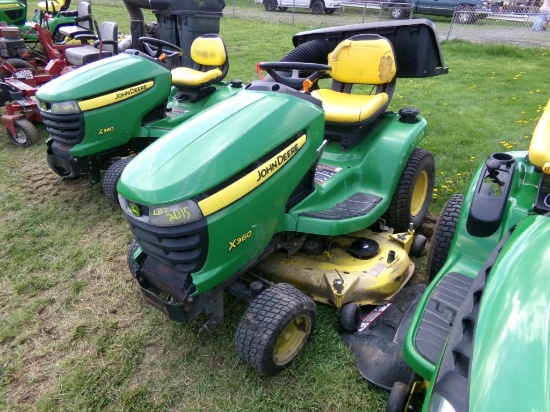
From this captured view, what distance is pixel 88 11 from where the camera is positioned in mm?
6496

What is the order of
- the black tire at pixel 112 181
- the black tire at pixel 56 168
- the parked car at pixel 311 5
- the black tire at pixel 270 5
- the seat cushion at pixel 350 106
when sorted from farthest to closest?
the black tire at pixel 270 5 < the parked car at pixel 311 5 < the black tire at pixel 56 168 < the black tire at pixel 112 181 < the seat cushion at pixel 350 106

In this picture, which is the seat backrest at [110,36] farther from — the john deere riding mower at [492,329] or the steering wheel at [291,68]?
the john deere riding mower at [492,329]

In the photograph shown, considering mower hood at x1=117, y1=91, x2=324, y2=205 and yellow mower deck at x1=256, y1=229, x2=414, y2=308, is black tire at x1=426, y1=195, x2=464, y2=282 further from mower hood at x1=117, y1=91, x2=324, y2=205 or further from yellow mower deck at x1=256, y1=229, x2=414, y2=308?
mower hood at x1=117, y1=91, x2=324, y2=205

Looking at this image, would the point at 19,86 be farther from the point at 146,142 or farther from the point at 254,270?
the point at 254,270

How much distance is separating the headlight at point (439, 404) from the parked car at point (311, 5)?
17558 mm

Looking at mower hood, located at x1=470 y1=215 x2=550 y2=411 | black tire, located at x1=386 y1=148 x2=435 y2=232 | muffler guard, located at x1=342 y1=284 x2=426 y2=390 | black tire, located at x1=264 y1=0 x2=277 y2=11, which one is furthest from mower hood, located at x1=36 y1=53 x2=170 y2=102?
black tire, located at x1=264 y1=0 x2=277 y2=11

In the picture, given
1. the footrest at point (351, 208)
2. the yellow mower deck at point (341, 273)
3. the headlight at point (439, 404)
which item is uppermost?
the headlight at point (439, 404)

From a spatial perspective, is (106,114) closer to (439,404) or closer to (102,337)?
(102,337)

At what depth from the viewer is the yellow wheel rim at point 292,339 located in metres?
2.02

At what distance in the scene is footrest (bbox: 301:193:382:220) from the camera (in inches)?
89.7

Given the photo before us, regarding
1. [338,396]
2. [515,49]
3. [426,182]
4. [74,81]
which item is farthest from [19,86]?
[515,49]

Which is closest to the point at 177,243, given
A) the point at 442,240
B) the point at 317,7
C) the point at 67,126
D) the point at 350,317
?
the point at 350,317

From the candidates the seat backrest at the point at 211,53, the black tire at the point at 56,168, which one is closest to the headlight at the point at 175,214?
the black tire at the point at 56,168

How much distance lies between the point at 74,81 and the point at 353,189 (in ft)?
7.06
